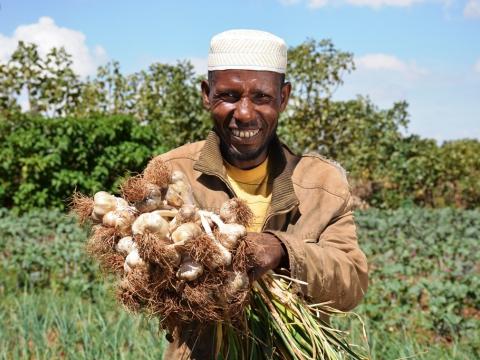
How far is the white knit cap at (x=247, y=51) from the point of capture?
2123 mm

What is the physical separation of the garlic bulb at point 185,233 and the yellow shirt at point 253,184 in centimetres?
53

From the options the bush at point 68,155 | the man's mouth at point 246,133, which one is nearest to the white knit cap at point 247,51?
the man's mouth at point 246,133

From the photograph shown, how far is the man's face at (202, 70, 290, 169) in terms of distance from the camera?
2123 millimetres

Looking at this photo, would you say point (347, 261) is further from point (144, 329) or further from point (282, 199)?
point (144, 329)

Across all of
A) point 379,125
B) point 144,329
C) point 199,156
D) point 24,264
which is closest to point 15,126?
point 24,264

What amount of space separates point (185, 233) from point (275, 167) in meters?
0.63

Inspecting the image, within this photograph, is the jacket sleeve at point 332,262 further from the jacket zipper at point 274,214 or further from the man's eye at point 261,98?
the man's eye at point 261,98

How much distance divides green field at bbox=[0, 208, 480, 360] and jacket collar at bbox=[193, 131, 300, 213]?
2.95ft

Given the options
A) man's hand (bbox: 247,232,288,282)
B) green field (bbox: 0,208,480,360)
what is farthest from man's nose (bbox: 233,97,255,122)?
green field (bbox: 0,208,480,360)

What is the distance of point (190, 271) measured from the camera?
1.67m

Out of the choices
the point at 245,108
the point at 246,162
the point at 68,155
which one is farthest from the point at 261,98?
the point at 68,155

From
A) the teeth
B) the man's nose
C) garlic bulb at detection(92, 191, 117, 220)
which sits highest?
the man's nose

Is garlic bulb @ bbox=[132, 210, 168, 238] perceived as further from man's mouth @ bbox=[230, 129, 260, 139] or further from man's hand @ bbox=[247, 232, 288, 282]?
man's mouth @ bbox=[230, 129, 260, 139]

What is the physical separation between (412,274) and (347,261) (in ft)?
14.5
